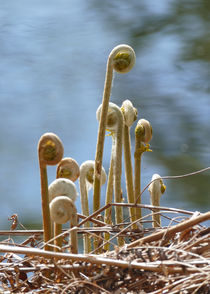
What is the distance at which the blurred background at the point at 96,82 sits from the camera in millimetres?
1904

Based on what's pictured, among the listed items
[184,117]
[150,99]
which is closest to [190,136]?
[184,117]

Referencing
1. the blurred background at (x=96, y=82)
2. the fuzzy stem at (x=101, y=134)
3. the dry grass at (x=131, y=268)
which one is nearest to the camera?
the dry grass at (x=131, y=268)

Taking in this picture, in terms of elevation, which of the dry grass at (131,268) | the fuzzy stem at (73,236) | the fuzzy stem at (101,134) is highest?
the fuzzy stem at (101,134)

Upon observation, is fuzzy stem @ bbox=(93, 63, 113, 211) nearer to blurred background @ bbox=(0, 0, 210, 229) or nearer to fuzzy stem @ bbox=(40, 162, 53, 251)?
fuzzy stem @ bbox=(40, 162, 53, 251)

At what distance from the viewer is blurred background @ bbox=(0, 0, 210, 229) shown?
1904 mm

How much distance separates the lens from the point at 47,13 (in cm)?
252

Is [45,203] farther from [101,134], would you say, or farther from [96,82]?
[96,82]

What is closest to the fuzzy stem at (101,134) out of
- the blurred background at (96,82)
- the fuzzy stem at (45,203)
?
the fuzzy stem at (45,203)

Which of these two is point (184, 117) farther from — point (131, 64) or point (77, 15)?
point (131, 64)

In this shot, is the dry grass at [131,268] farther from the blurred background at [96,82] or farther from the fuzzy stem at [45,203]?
the blurred background at [96,82]

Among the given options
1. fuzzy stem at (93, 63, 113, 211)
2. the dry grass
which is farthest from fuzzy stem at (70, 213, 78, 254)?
fuzzy stem at (93, 63, 113, 211)

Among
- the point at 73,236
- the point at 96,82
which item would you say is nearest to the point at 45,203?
the point at 73,236

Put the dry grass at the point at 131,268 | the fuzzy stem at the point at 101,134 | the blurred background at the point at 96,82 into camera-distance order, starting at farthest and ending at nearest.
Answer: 1. the blurred background at the point at 96,82
2. the fuzzy stem at the point at 101,134
3. the dry grass at the point at 131,268

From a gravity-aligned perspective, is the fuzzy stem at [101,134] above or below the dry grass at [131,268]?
above
